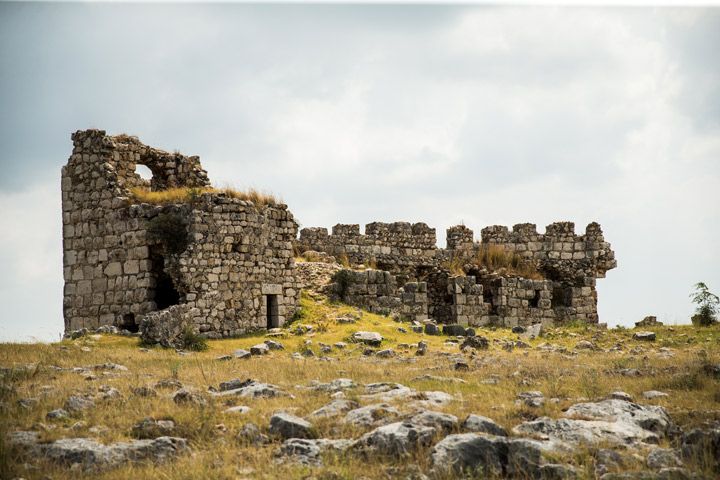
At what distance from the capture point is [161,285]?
20.3 meters

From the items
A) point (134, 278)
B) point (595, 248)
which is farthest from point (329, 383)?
point (595, 248)

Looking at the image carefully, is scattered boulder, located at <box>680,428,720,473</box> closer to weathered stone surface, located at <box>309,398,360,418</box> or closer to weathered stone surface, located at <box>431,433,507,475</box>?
weathered stone surface, located at <box>431,433,507,475</box>

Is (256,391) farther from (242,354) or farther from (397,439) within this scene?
(242,354)

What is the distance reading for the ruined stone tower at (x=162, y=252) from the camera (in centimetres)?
1962

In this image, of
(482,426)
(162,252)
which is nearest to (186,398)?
(482,426)

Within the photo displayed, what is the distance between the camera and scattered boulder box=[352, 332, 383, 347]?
761 inches

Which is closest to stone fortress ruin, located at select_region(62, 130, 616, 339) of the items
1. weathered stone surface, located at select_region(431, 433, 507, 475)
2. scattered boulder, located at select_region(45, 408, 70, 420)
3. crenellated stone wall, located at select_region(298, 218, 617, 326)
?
crenellated stone wall, located at select_region(298, 218, 617, 326)

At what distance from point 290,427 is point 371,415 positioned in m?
1.05

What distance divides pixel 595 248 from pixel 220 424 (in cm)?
2368

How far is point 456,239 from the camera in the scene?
29.0 metres

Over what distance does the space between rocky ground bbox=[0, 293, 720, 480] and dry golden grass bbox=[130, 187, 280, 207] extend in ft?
16.6

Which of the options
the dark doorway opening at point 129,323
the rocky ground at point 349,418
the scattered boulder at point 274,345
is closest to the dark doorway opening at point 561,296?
the rocky ground at point 349,418

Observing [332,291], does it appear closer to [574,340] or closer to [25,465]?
[574,340]

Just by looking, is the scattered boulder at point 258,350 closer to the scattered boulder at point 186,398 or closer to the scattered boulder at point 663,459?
the scattered boulder at point 186,398
